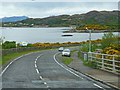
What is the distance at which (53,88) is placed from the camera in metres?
18.3

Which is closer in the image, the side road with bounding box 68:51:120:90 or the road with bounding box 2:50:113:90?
the road with bounding box 2:50:113:90

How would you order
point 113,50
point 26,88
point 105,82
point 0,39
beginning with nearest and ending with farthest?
point 26,88
point 105,82
point 113,50
point 0,39

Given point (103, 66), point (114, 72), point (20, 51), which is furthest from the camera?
point (20, 51)

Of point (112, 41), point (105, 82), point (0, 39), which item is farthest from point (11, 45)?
point (105, 82)

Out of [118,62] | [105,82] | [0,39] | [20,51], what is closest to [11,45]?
[20,51]

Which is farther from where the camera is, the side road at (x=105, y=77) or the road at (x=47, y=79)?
the side road at (x=105, y=77)

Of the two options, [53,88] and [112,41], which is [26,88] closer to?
[53,88]

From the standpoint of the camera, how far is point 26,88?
1816 cm

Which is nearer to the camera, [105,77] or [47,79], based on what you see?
[105,77]

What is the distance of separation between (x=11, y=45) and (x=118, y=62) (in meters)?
51.3

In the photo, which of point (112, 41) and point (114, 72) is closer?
point (114, 72)

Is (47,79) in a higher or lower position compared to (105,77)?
lower

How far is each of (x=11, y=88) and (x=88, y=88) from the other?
151 inches

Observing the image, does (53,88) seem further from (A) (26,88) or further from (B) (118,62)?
(B) (118,62)
